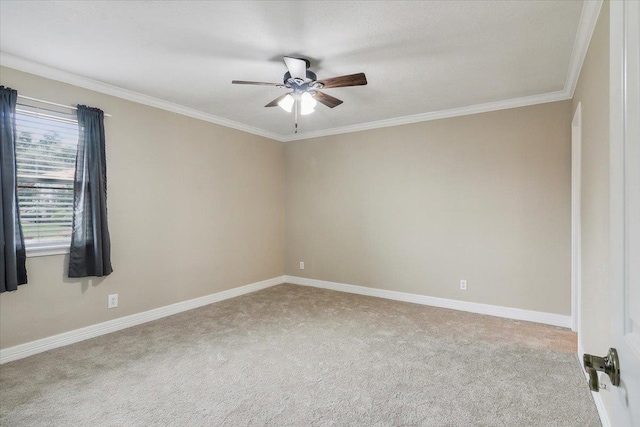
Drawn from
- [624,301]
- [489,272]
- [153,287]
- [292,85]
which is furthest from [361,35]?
[153,287]

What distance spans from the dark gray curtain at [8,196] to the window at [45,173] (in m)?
0.10

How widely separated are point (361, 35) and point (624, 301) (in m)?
2.27

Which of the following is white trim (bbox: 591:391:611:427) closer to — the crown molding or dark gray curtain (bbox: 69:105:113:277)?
dark gray curtain (bbox: 69:105:113:277)

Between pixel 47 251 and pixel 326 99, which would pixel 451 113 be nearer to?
pixel 326 99

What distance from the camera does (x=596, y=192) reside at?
2.06 meters

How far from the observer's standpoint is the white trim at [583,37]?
1971 millimetres

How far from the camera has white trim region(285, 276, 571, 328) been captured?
3.61 meters

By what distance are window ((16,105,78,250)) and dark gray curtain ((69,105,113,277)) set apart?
0.22 ft

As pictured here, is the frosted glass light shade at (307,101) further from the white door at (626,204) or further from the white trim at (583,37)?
the white door at (626,204)

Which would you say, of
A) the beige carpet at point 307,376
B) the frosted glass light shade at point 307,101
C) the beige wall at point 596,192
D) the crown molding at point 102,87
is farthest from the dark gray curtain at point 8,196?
the beige wall at point 596,192

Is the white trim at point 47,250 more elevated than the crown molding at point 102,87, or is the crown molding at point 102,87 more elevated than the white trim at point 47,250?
the crown molding at point 102,87

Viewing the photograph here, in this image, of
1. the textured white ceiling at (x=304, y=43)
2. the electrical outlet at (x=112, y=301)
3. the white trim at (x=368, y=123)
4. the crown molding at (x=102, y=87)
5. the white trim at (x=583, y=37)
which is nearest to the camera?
the white trim at (x=583, y=37)

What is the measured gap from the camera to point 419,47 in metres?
2.55

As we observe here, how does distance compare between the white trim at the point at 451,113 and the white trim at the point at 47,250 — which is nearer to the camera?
the white trim at the point at 47,250
